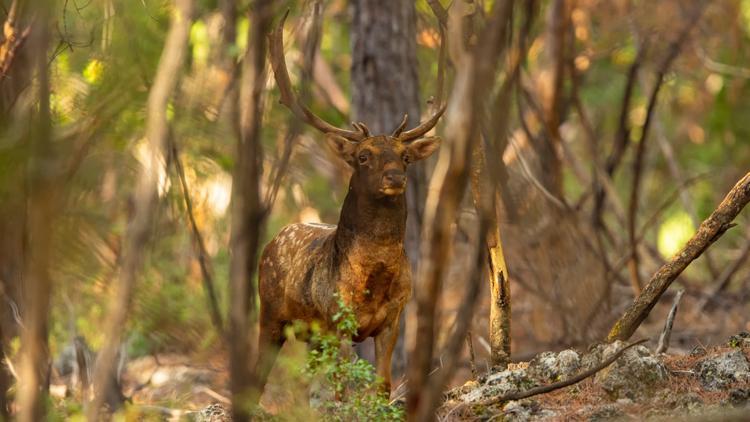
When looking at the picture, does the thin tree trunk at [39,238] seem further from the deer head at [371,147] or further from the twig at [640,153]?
the twig at [640,153]

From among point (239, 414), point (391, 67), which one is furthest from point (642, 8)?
point (239, 414)

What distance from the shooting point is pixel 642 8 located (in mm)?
20969

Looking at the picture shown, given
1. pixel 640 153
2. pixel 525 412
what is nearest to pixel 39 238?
pixel 525 412

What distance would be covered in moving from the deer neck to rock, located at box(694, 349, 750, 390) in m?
2.25

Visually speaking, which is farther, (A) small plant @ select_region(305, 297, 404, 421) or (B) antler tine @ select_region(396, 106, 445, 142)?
(B) antler tine @ select_region(396, 106, 445, 142)

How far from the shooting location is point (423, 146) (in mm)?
9242

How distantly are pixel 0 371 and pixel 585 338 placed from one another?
7779 millimetres

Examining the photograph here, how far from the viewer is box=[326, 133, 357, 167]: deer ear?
9141 millimetres

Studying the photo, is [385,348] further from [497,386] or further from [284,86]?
[284,86]

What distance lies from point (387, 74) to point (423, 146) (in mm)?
5094

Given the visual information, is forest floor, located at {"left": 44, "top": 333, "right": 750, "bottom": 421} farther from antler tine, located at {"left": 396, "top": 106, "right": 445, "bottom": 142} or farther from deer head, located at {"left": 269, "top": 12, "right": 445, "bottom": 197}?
antler tine, located at {"left": 396, "top": 106, "right": 445, "bottom": 142}

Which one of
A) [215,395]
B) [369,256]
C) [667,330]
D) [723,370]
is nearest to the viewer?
[723,370]

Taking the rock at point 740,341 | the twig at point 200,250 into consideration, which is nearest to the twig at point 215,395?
the twig at point 200,250

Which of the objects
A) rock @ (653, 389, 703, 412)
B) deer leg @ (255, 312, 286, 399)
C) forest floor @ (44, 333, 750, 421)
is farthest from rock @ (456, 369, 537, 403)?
deer leg @ (255, 312, 286, 399)
